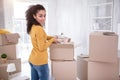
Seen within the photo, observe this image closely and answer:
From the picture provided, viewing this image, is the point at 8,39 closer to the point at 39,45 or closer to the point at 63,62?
the point at 63,62

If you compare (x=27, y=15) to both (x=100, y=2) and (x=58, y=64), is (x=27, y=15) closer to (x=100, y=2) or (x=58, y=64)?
(x=58, y=64)

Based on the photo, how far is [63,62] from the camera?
2.40 meters

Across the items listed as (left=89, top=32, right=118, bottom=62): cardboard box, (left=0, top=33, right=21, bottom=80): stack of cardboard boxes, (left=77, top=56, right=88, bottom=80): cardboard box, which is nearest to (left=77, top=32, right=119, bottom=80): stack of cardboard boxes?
(left=89, top=32, right=118, bottom=62): cardboard box

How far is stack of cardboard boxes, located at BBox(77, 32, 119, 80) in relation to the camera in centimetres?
227

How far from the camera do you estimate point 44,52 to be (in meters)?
2.00

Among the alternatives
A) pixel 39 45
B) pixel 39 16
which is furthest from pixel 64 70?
pixel 39 16

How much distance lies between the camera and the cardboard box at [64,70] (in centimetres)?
241

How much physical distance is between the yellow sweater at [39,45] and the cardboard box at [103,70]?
786 mm

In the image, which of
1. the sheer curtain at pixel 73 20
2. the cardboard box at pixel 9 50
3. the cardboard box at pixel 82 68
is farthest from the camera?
the sheer curtain at pixel 73 20

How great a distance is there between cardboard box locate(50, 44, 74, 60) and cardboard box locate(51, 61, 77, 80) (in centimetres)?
7

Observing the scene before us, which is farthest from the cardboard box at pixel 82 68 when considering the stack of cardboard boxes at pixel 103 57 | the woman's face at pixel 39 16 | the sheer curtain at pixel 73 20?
the sheer curtain at pixel 73 20

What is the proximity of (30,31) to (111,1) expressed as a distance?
2230 mm

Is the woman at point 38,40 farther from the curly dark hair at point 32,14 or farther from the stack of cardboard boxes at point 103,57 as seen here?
the stack of cardboard boxes at point 103,57

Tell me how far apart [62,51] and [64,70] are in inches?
10.4
